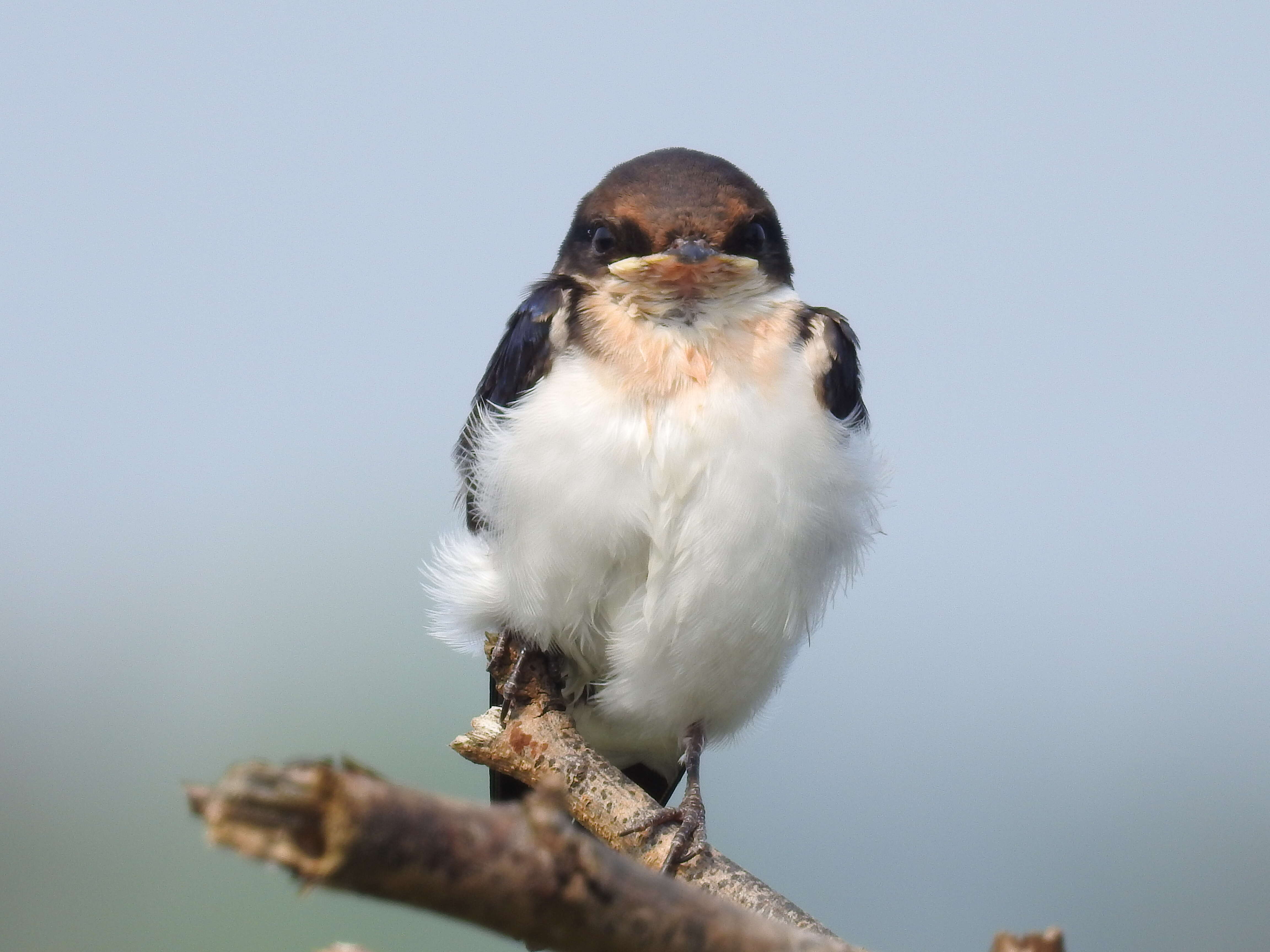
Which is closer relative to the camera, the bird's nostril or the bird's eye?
the bird's nostril

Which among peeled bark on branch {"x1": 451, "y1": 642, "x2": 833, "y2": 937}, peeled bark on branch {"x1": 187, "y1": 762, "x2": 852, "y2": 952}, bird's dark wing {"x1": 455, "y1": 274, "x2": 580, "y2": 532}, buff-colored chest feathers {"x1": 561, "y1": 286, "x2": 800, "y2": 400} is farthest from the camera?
bird's dark wing {"x1": 455, "y1": 274, "x2": 580, "y2": 532}

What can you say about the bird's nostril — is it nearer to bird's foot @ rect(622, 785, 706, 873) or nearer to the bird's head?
the bird's head

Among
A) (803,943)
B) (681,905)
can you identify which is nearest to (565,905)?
(681,905)

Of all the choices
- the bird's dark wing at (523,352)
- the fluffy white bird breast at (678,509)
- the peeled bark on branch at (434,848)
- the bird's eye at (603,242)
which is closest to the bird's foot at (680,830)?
the fluffy white bird breast at (678,509)

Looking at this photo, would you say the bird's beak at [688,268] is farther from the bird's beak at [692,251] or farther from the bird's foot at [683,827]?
the bird's foot at [683,827]

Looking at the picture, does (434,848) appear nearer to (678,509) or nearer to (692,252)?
(678,509)

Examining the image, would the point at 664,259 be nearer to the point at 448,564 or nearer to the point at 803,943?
the point at 448,564

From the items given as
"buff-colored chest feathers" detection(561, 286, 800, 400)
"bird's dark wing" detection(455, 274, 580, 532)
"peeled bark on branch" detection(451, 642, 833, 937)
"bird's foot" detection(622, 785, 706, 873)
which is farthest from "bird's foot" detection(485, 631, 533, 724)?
"buff-colored chest feathers" detection(561, 286, 800, 400)
